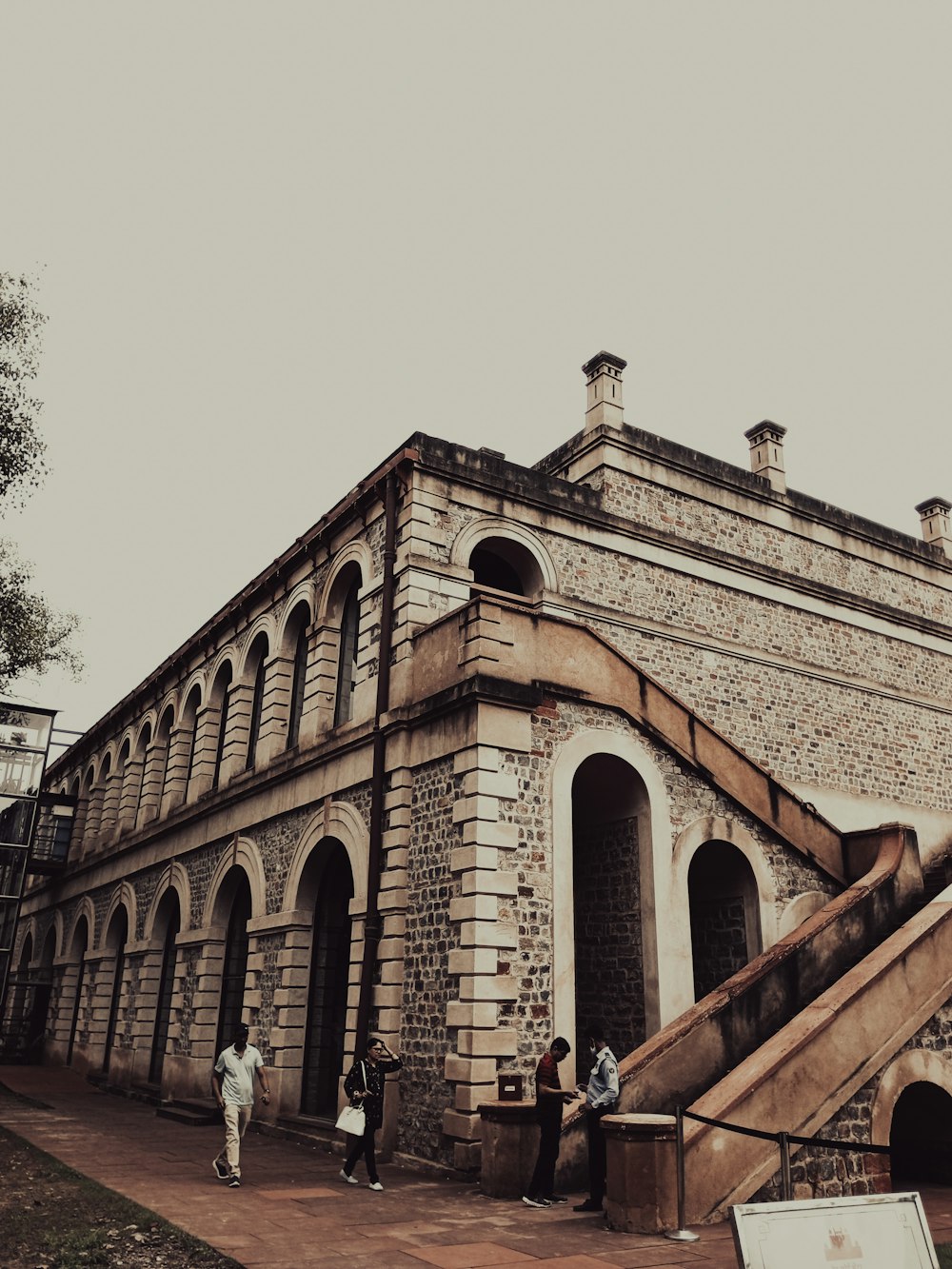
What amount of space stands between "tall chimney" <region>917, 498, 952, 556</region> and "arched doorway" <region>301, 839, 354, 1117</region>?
594 inches

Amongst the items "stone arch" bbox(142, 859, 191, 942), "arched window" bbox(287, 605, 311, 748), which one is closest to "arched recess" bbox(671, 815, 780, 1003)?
"arched window" bbox(287, 605, 311, 748)

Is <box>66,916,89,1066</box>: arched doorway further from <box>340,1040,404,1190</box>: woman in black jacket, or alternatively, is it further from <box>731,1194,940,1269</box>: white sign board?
<box>731,1194,940,1269</box>: white sign board

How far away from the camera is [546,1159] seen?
27.9 ft

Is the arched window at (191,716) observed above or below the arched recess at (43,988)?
above

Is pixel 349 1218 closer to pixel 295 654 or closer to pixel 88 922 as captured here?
pixel 295 654

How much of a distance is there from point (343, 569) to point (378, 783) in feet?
13.0

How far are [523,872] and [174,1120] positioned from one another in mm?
7911

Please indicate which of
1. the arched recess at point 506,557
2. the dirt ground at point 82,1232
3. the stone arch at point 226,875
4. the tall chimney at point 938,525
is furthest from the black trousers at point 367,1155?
the tall chimney at point 938,525

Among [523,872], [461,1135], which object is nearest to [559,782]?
[523,872]

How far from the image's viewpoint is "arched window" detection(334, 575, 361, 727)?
14.9 m

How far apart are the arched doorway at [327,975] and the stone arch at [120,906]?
8523 mm

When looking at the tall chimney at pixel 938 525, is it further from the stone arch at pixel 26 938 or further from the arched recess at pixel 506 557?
the stone arch at pixel 26 938

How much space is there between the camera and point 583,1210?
324 inches

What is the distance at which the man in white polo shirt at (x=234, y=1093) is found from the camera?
9328 millimetres
